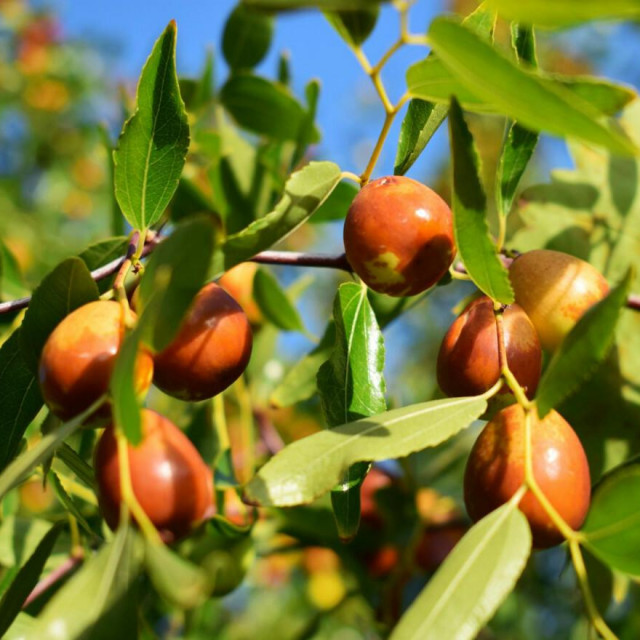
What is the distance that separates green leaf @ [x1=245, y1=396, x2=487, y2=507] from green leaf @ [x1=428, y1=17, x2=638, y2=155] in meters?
0.31

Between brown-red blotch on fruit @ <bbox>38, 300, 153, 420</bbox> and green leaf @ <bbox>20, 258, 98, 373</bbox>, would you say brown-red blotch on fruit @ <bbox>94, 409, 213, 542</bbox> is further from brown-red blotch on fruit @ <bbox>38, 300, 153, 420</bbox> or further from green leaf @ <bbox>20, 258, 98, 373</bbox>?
green leaf @ <bbox>20, 258, 98, 373</bbox>

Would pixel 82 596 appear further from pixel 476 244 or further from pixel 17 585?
pixel 476 244

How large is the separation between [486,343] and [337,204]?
0.68 meters

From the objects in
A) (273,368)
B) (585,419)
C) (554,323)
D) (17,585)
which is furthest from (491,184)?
(17,585)

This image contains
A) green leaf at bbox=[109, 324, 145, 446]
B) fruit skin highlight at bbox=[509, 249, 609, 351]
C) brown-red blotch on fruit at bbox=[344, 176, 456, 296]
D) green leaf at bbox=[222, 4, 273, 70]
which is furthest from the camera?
green leaf at bbox=[222, 4, 273, 70]

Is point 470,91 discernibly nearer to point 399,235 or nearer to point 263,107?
point 399,235

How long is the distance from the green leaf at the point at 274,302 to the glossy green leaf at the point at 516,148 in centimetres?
61

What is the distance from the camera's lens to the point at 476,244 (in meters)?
0.90

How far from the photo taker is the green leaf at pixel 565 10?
624mm

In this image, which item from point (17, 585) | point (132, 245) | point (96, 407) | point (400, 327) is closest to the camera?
point (96, 407)

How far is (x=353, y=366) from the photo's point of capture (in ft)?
3.43

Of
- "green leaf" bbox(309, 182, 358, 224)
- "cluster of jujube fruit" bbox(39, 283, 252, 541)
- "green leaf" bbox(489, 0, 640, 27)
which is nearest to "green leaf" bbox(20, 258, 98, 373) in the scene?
"cluster of jujube fruit" bbox(39, 283, 252, 541)

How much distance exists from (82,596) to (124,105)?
1.28 meters

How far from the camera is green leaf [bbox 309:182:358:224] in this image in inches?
60.7
